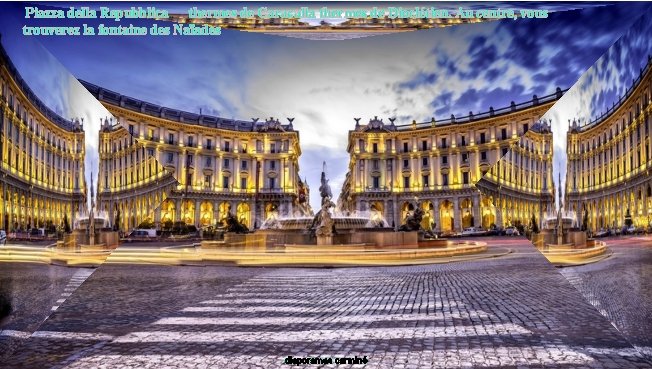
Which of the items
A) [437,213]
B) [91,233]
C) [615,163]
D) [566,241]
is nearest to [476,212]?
[437,213]

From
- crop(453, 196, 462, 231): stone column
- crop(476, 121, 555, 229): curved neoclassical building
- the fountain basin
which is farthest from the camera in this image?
the fountain basin

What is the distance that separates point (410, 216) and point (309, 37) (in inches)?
53.5

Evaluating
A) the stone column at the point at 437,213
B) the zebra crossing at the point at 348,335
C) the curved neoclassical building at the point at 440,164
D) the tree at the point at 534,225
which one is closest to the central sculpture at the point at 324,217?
the curved neoclassical building at the point at 440,164

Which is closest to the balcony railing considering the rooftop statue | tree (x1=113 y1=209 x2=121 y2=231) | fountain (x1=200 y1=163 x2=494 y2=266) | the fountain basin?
fountain (x1=200 y1=163 x2=494 y2=266)

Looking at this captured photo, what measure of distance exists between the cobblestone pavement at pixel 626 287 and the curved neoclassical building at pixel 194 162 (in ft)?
5.79

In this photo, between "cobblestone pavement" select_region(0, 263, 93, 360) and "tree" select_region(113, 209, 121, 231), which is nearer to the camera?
"cobblestone pavement" select_region(0, 263, 93, 360)

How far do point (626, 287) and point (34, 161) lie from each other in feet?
10.1

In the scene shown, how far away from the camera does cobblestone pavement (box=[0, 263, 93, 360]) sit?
2.34 m

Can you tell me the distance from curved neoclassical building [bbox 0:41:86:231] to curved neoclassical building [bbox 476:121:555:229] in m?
2.33

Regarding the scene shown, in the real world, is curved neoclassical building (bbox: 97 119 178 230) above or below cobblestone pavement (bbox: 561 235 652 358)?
above

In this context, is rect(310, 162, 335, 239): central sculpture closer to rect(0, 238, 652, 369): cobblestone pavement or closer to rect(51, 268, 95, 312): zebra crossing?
rect(0, 238, 652, 369): cobblestone pavement

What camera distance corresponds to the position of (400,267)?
139 inches

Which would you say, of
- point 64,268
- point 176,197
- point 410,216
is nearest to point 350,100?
point 410,216

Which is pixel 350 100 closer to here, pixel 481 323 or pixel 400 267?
pixel 400 267
